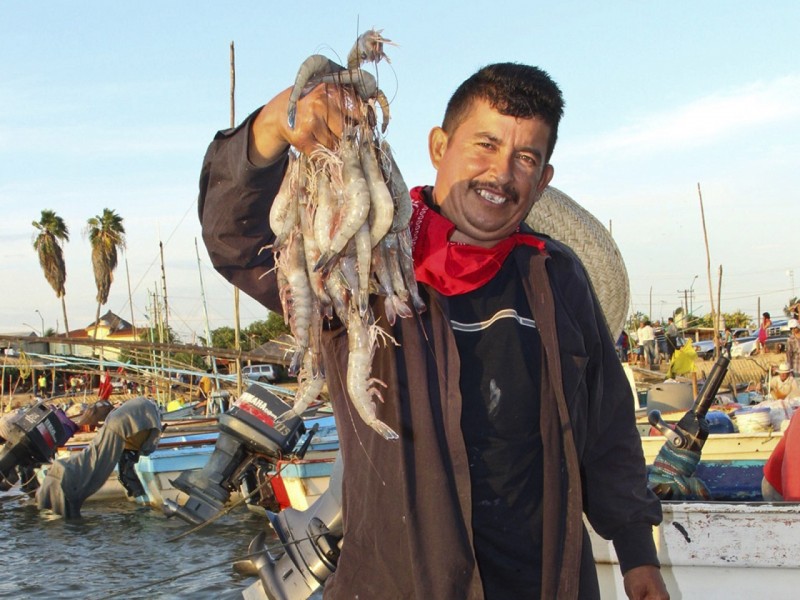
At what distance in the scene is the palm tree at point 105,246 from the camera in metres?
46.7

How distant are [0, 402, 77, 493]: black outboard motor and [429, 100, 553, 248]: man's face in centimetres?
1135

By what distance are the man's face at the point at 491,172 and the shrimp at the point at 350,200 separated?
580 millimetres

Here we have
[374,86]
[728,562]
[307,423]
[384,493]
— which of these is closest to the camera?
[374,86]

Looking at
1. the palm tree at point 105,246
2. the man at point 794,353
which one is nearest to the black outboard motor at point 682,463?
the man at point 794,353

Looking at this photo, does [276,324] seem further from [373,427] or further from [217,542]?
[373,427]

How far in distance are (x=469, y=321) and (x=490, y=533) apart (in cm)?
52

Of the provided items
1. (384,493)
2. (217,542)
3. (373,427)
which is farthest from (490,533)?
(217,542)

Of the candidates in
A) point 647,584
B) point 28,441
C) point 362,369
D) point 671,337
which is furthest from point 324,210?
point 671,337

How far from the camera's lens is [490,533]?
2.07 meters

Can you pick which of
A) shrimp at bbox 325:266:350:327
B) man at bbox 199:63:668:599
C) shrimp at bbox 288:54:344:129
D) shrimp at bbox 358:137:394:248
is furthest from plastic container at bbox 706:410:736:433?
shrimp at bbox 288:54:344:129

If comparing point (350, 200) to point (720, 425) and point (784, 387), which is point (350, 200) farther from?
point (784, 387)

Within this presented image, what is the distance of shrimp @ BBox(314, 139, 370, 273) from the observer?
1.68 meters

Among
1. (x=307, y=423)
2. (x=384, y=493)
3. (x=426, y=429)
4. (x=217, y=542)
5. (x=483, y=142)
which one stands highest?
(x=483, y=142)

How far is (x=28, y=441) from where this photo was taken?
12047mm
